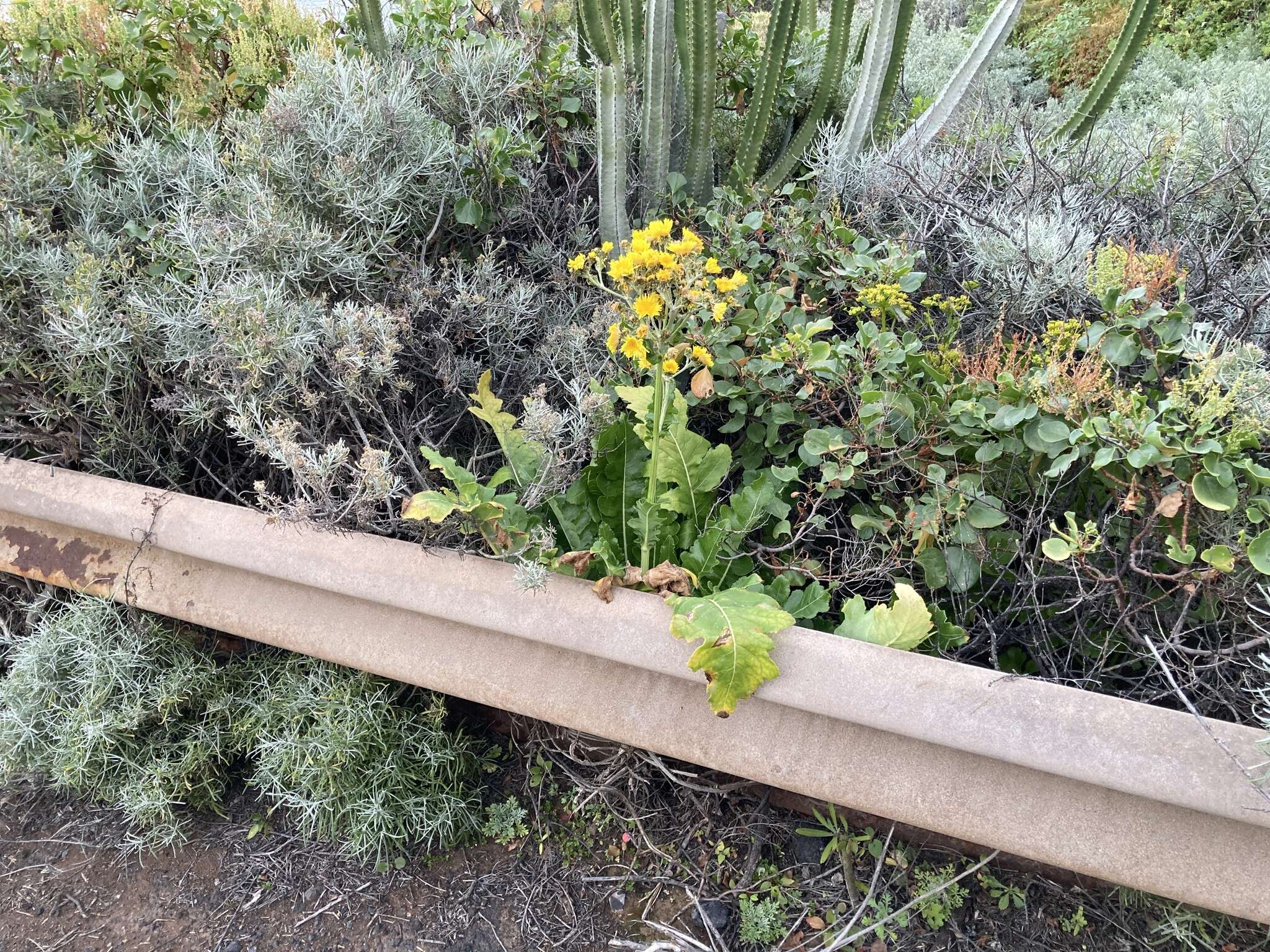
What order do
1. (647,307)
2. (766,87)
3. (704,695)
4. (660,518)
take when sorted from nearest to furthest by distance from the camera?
1. (647,307)
2. (704,695)
3. (660,518)
4. (766,87)

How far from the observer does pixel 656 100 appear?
233 cm

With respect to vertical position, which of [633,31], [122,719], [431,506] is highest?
[633,31]

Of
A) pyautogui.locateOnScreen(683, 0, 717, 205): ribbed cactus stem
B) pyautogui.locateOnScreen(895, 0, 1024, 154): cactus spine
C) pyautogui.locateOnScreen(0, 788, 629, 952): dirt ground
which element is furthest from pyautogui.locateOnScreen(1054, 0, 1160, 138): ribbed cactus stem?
pyautogui.locateOnScreen(0, 788, 629, 952): dirt ground

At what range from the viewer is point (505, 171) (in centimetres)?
213

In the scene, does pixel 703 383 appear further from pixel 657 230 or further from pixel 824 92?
pixel 824 92

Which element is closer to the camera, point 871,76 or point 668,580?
point 668,580

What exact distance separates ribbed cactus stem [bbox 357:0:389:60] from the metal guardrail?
1.60m

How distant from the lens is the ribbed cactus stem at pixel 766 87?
7.91ft

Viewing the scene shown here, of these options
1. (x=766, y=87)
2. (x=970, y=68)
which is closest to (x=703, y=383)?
(x=766, y=87)

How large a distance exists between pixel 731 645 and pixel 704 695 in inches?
7.3

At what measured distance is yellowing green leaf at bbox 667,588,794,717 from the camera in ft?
4.25

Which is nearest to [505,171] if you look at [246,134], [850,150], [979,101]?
[246,134]

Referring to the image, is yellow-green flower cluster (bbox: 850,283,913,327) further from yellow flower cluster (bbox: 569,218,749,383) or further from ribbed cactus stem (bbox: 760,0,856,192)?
ribbed cactus stem (bbox: 760,0,856,192)

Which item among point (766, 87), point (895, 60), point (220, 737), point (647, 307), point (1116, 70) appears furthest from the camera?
point (1116, 70)
